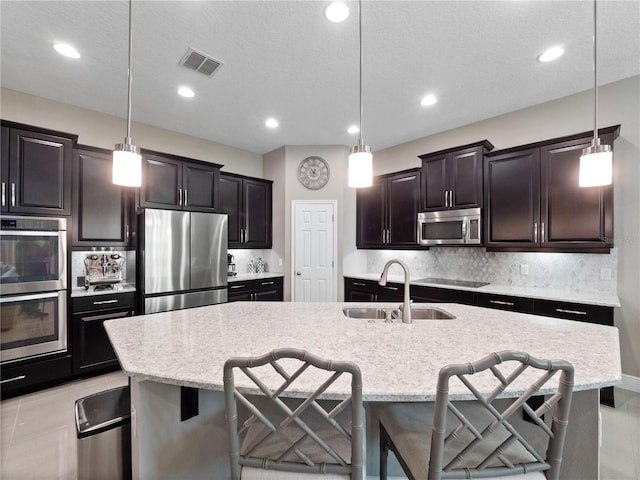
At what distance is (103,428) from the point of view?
1.31 metres

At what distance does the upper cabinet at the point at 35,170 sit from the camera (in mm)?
2559

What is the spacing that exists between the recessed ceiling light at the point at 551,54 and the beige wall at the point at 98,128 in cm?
410

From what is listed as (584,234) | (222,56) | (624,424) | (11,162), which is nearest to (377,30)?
(222,56)

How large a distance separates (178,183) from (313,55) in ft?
7.50

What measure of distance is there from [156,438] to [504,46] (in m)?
3.37

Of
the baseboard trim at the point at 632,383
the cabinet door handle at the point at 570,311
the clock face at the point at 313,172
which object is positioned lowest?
the baseboard trim at the point at 632,383

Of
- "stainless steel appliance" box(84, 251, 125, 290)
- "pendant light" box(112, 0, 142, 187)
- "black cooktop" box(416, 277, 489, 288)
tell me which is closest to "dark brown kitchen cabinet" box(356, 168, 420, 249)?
"black cooktop" box(416, 277, 489, 288)

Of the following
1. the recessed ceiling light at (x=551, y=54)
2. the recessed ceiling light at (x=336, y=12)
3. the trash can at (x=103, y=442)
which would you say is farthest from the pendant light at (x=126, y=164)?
the recessed ceiling light at (x=551, y=54)

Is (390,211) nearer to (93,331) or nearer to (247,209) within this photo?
(247,209)

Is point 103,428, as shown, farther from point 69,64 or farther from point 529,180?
point 529,180

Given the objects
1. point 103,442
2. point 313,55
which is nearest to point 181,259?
point 103,442

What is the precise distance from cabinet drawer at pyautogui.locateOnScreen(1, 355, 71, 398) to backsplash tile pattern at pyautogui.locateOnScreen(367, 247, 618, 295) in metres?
4.20

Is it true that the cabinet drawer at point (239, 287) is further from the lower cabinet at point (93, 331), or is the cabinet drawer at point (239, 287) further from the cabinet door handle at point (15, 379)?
the cabinet door handle at point (15, 379)

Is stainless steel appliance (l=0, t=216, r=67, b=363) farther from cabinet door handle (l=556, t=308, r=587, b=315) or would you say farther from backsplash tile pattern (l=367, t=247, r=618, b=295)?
cabinet door handle (l=556, t=308, r=587, b=315)
